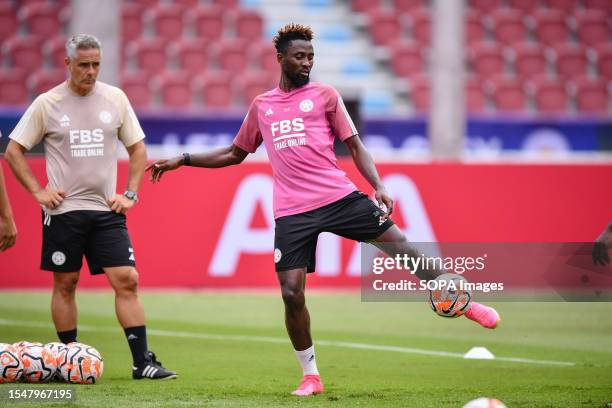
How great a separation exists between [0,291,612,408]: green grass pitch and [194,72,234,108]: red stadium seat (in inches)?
343

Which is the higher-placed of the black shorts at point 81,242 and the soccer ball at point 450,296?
the black shorts at point 81,242

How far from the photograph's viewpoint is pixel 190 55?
78.0 feet

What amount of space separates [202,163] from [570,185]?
8.25m

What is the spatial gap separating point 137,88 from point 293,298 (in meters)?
15.6

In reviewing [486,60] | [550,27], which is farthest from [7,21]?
[550,27]

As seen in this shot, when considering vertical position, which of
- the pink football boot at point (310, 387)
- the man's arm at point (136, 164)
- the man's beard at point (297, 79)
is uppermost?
the man's beard at point (297, 79)

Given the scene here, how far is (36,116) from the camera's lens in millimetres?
8156

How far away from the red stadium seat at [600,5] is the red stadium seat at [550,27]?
4.25 feet

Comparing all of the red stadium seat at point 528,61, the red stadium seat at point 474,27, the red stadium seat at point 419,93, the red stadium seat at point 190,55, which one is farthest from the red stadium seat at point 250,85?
the red stadium seat at point 528,61

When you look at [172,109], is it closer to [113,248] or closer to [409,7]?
[409,7]

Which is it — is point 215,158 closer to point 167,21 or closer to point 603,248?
point 603,248

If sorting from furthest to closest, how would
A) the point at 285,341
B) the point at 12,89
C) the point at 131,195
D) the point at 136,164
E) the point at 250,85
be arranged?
the point at 250,85, the point at 12,89, the point at 285,341, the point at 136,164, the point at 131,195

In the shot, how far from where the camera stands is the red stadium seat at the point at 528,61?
2582cm

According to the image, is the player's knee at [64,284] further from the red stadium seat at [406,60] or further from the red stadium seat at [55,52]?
the red stadium seat at [406,60]
